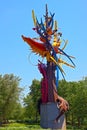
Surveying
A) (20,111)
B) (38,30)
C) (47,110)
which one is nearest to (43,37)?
(38,30)

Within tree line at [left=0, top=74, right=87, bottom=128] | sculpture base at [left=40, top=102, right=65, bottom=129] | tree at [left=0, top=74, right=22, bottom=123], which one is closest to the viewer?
sculpture base at [left=40, top=102, right=65, bottom=129]

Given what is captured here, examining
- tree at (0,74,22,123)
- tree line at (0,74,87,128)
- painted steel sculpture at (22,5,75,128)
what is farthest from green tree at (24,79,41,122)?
painted steel sculpture at (22,5,75,128)

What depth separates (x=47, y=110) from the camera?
32.8 meters

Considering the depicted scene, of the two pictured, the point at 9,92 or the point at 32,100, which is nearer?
the point at 9,92

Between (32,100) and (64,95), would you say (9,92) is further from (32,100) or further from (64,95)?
(32,100)

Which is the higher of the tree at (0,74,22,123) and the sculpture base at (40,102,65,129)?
the tree at (0,74,22,123)

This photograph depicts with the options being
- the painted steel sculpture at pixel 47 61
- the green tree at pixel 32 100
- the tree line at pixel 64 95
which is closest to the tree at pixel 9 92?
the tree line at pixel 64 95

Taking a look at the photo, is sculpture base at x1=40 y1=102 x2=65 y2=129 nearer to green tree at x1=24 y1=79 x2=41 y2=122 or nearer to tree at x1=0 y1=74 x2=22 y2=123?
tree at x1=0 y1=74 x2=22 y2=123

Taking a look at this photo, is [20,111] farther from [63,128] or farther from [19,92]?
[63,128]

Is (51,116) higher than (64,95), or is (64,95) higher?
(64,95)

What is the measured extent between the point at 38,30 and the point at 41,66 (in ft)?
10.1

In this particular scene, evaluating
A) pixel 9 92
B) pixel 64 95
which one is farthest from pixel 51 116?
pixel 64 95

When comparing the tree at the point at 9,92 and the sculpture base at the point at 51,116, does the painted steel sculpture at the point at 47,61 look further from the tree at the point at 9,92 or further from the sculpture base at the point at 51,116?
the tree at the point at 9,92

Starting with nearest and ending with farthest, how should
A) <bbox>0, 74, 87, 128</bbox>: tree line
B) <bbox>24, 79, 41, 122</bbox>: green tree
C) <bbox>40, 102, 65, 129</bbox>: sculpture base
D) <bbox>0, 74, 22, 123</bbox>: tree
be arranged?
<bbox>40, 102, 65, 129</bbox>: sculpture base
<bbox>0, 74, 87, 128</bbox>: tree line
<bbox>0, 74, 22, 123</bbox>: tree
<bbox>24, 79, 41, 122</bbox>: green tree
